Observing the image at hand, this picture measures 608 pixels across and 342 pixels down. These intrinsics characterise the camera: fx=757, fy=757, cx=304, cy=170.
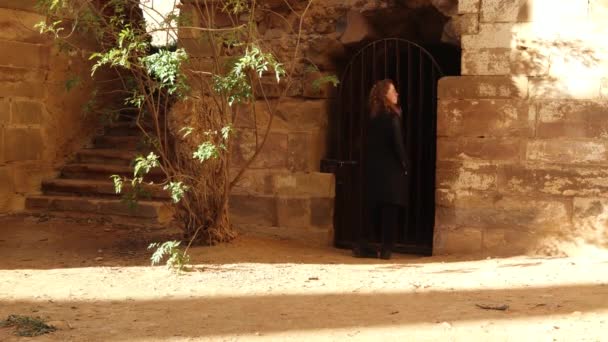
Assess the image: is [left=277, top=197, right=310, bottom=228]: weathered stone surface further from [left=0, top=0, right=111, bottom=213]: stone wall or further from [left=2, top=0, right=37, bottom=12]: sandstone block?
[left=2, top=0, right=37, bottom=12]: sandstone block

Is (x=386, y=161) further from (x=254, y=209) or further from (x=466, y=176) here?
(x=254, y=209)

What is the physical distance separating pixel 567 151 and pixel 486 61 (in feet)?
3.35

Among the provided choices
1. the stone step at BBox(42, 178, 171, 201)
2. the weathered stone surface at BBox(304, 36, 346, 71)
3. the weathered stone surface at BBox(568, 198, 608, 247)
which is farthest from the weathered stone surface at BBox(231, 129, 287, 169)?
the weathered stone surface at BBox(568, 198, 608, 247)

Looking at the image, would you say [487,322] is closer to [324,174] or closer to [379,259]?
[379,259]

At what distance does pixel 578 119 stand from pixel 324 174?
2357 mm

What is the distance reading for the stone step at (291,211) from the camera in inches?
286

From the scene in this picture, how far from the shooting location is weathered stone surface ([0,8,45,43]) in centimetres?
790

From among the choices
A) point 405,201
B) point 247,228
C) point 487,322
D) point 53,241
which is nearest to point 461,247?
point 405,201

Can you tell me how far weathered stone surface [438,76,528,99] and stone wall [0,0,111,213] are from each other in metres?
3.83

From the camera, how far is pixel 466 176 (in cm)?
657

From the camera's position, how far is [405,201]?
6699mm

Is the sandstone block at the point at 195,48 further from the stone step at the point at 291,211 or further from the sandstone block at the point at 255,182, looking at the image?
the stone step at the point at 291,211

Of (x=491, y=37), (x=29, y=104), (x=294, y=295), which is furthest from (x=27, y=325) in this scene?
(x=29, y=104)


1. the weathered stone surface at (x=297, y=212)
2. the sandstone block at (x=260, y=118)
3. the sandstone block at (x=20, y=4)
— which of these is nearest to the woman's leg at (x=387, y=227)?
the weathered stone surface at (x=297, y=212)
